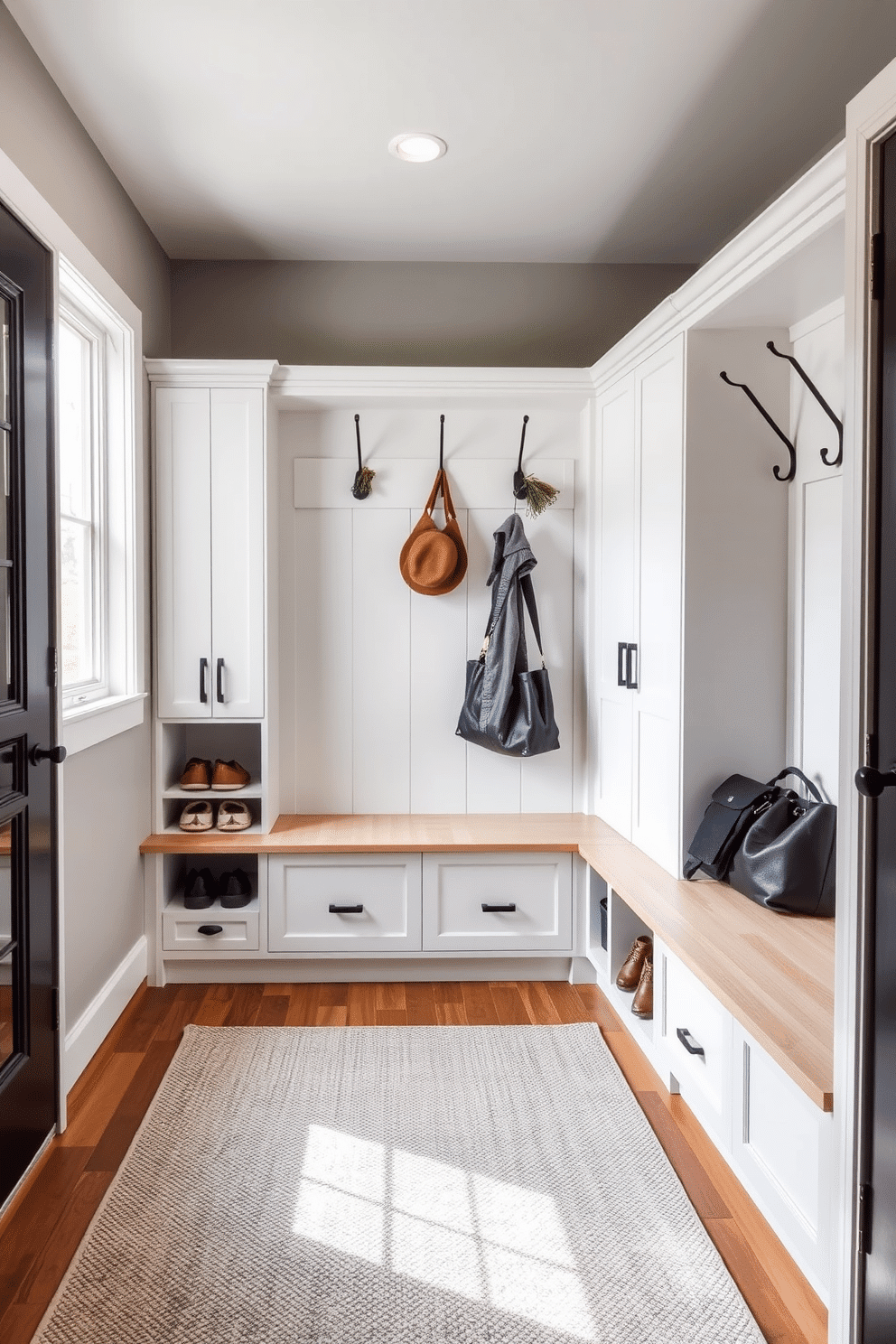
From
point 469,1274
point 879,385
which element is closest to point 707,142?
point 879,385

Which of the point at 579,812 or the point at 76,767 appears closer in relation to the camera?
the point at 76,767

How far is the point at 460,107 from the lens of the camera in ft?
7.90

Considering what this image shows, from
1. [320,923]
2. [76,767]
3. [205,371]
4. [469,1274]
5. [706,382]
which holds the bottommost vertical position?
[469,1274]

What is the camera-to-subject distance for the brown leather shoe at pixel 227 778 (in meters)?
3.22

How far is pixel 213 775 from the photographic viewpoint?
325 cm

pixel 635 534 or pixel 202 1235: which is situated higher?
pixel 635 534

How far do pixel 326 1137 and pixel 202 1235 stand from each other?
→ 0.41 m

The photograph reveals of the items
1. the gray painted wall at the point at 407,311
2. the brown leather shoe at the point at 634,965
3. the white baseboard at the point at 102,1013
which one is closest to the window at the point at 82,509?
the gray painted wall at the point at 407,311

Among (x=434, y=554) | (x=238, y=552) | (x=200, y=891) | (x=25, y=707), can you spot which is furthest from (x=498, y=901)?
(x=25, y=707)

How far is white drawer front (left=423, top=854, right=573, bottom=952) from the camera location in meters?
3.12

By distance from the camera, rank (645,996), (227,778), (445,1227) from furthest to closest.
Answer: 1. (227,778)
2. (645,996)
3. (445,1227)

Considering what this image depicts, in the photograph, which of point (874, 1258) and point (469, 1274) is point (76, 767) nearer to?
point (469, 1274)

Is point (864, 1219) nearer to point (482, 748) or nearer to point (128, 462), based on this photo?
point (482, 748)

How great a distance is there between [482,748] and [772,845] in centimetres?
139
